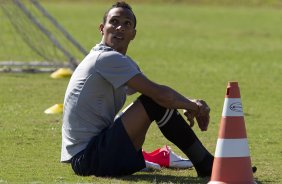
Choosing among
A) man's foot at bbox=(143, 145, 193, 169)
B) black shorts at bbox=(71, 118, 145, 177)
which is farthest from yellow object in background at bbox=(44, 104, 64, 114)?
black shorts at bbox=(71, 118, 145, 177)

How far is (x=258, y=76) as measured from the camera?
19438 millimetres

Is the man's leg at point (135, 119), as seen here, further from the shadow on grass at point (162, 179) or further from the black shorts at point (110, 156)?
the shadow on grass at point (162, 179)

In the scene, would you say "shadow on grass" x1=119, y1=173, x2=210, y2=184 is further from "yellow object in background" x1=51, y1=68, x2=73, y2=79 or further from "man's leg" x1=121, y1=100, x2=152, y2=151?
"yellow object in background" x1=51, y1=68, x2=73, y2=79

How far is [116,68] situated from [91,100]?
39 cm

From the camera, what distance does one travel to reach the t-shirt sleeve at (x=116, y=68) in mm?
8386

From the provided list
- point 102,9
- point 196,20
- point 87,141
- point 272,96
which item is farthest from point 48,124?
point 102,9

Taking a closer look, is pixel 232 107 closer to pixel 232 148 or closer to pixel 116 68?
pixel 232 148

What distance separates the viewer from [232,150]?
786 cm

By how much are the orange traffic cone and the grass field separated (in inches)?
26.1

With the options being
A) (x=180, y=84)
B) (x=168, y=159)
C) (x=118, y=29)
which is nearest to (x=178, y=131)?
(x=168, y=159)

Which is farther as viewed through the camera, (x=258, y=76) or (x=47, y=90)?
(x=258, y=76)

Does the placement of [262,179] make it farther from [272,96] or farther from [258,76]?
[258,76]

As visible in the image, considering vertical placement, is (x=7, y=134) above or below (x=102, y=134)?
below

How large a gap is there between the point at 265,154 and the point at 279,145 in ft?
2.37
